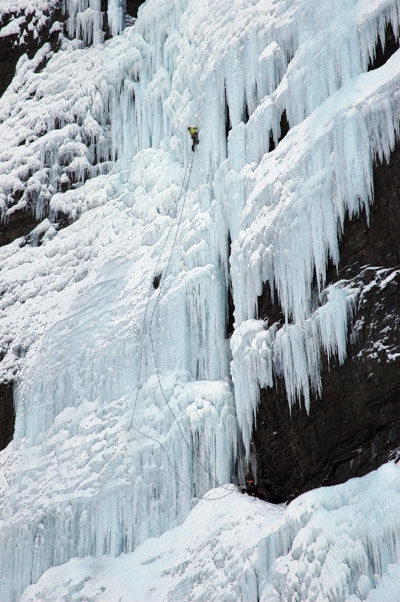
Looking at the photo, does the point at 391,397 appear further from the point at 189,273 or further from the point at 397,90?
the point at 189,273

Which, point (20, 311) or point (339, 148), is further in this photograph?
point (20, 311)

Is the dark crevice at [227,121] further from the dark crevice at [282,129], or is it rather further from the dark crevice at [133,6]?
the dark crevice at [133,6]

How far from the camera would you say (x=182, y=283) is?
12.9 meters

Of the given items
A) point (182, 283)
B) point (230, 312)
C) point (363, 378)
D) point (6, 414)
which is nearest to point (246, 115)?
point (182, 283)

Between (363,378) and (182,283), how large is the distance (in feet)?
12.6

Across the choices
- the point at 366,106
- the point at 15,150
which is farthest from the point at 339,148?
the point at 15,150

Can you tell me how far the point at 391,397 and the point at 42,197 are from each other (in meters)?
8.80

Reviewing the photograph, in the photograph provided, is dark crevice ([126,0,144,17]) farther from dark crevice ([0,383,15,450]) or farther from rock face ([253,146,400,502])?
rock face ([253,146,400,502])

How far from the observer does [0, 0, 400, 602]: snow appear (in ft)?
33.4

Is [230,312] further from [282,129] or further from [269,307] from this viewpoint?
[282,129]

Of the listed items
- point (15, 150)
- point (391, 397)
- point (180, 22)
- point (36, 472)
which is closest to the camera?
point (391, 397)

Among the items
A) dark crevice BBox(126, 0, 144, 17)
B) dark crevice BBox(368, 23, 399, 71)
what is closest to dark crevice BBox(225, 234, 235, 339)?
dark crevice BBox(368, 23, 399, 71)

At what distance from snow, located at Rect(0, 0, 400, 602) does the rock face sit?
0.17 metres

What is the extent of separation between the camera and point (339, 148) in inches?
410
